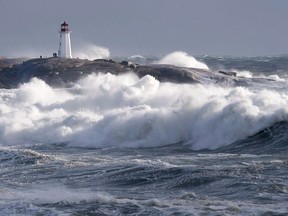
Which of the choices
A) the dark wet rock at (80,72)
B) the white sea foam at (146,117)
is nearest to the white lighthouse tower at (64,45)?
the dark wet rock at (80,72)

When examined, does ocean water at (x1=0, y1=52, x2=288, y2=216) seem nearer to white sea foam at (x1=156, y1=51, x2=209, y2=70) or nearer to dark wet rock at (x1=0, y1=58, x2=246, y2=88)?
dark wet rock at (x1=0, y1=58, x2=246, y2=88)

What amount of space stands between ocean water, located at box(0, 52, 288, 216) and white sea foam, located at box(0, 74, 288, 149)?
47 millimetres

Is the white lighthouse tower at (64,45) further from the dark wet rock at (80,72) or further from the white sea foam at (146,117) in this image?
the white sea foam at (146,117)

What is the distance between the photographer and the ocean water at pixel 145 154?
42.8ft

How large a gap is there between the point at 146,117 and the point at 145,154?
4.74 m

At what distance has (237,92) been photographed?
958 inches

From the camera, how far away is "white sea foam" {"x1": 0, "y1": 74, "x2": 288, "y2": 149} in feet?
71.6

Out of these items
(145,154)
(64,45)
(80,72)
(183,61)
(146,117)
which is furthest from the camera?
(183,61)

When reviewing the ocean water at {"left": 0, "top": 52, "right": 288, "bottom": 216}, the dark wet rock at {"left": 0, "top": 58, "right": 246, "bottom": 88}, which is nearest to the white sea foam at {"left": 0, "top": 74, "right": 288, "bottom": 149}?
the ocean water at {"left": 0, "top": 52, "right": 288, "bottom": 216}

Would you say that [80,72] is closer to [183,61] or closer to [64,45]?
[64,45]

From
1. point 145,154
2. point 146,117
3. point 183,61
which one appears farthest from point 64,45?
point 145,154

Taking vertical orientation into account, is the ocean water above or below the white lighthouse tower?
below

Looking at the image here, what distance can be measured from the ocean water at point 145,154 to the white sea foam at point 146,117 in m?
0.05

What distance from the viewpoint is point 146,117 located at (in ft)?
80.2
